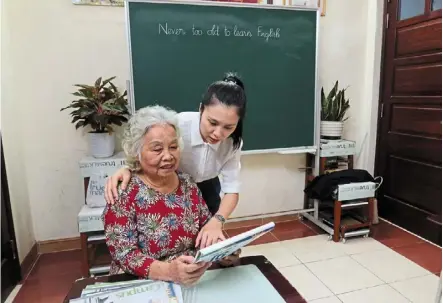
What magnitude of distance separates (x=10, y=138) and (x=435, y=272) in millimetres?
3085

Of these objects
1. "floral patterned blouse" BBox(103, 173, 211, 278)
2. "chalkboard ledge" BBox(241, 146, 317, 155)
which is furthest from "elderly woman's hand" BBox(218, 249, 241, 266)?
"chalkboard ledge" BBox(241, 146, 317, 155)

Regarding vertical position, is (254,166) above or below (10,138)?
below

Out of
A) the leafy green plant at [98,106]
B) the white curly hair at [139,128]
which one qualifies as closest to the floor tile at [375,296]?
the white curly hair at [139,128]

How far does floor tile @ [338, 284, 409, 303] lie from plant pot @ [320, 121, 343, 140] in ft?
4.42

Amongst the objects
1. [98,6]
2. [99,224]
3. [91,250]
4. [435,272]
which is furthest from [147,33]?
[435,272]

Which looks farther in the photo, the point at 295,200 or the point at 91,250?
the point at 295,200

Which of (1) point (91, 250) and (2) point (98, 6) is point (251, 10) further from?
(1) point (91, 250)

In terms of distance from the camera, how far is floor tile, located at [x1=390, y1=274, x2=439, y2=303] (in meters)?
2.08

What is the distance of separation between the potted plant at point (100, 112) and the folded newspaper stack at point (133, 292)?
1450 mm

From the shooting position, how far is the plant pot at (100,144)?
7.84 ft

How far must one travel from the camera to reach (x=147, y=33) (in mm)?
2410

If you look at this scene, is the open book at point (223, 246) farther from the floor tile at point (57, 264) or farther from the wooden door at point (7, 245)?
the floor tile at point (57, 264)

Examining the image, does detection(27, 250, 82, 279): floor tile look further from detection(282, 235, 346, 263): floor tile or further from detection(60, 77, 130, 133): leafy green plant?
detection(282, 235, 346, 263): floor tile

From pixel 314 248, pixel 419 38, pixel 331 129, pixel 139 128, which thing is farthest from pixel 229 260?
pixel 419 38
